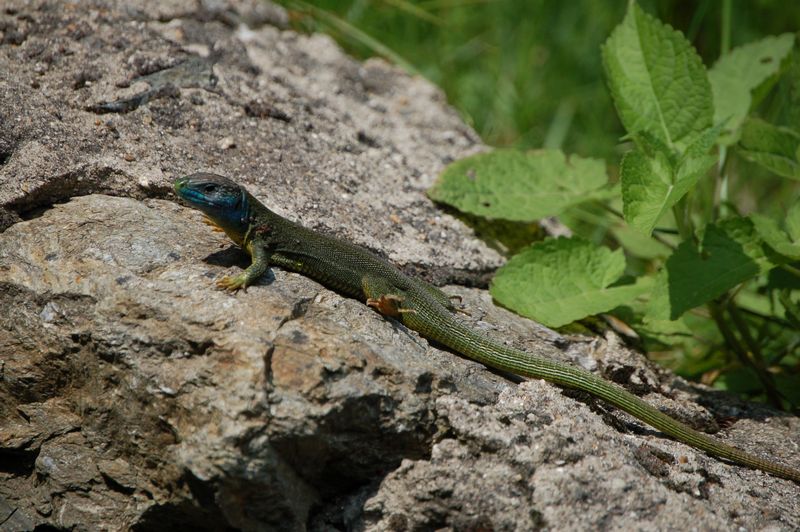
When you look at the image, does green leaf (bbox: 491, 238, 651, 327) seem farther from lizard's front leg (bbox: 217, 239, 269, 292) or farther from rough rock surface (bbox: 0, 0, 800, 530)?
lizard's front leg (bbox: 217, 239, 269, 292)

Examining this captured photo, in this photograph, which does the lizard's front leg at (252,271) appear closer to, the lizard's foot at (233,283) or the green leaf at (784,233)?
the lizard's foot at (233,283)

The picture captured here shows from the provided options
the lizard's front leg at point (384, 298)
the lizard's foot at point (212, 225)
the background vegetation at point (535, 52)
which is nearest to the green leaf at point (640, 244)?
the background vegetation at point (535, 52)

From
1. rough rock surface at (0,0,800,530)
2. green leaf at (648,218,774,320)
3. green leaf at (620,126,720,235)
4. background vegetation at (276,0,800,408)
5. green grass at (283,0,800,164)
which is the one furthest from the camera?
green grass at (283,0,800,164)

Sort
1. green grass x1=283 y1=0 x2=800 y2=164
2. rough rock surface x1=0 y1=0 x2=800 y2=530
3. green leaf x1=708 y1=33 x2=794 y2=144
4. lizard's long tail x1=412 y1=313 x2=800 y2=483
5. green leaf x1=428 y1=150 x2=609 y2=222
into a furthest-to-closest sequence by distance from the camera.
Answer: green grass x1=283 y1=0 x2=800 y2=164
green leaf x1=708 y1=33 x2=794 y2=144
green leaf x1=428 y1=150 x2=609 y2=222
lizard's long tail x1=412 y1=313 x2=800 y2=483
rough rock surface x1=0 y1=0 x2=800 y2=530

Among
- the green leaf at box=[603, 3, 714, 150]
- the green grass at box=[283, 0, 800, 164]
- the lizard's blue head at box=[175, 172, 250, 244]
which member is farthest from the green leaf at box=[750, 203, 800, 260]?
the green grass at box=[283, 0, 800, 164]

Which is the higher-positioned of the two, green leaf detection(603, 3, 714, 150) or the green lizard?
green leaf detection(603, 3, 714, 150)

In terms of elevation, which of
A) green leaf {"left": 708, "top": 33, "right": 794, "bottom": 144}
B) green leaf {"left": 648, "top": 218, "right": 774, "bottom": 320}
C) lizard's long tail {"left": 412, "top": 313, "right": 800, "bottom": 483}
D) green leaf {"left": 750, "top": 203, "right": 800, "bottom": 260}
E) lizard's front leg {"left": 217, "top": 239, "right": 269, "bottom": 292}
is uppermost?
green leaf {"left": 708, "top": 33, "right": 794, "bottom": 144}
